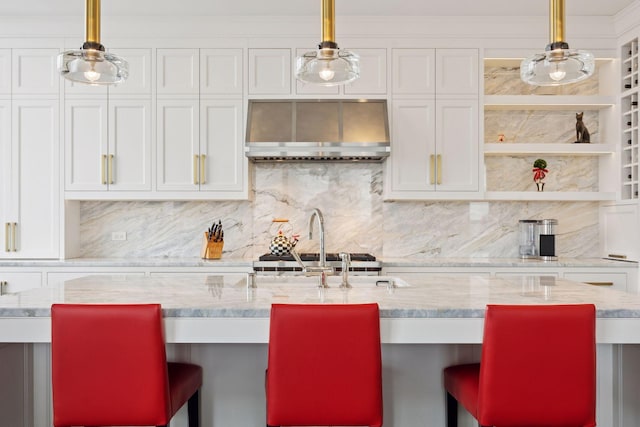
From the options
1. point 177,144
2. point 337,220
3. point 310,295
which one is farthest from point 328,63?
point 337,220

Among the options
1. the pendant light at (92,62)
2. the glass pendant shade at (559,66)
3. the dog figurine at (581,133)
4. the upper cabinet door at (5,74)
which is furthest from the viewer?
the dog figurine at (581,133)

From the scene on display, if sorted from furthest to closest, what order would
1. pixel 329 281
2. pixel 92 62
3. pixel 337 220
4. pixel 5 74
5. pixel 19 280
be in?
pixel 337 220 → pixel 5 74 → pixel 19 280 → pixel 329 281 → pixel 92 62

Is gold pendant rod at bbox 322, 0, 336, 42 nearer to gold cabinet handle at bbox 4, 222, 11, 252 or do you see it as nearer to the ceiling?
the ceiling

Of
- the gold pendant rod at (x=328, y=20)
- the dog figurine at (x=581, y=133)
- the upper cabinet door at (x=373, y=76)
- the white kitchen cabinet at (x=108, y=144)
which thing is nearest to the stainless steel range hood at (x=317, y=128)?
the upper cabinet door at (x=373, y=76)

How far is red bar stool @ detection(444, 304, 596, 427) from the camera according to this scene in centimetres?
159

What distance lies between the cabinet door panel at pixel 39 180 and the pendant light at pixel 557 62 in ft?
11.7

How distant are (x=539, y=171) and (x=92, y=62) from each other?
3.66 m

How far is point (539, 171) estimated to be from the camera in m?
4.27

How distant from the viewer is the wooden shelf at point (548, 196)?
405cm

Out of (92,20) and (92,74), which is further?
(92,74)

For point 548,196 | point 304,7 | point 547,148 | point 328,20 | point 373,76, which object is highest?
point 304,7

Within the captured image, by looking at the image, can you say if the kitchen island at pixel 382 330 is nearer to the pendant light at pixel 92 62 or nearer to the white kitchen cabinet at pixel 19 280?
the pendant light at pixel 92 62

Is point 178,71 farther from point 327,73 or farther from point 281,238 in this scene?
point 327,73

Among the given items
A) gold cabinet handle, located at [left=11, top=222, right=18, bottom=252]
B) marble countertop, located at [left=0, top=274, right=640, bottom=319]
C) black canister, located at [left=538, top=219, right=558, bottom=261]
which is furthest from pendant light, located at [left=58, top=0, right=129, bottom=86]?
black canister, located at [left=538, top=219, right=558, bottom=261]
